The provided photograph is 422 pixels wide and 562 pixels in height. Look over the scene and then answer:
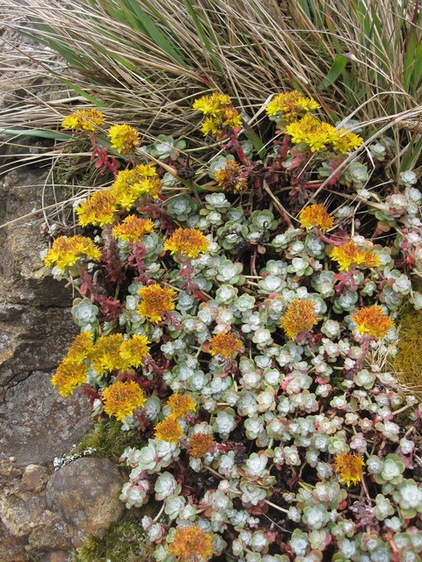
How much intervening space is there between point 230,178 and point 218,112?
0.86ft

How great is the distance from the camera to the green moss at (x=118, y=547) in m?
1.79

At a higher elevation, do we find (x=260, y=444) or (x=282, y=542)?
(x=260, y=444)

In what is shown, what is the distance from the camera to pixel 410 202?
6.78ft

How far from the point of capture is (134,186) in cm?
195

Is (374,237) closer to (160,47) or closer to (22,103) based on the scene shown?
(160,47)

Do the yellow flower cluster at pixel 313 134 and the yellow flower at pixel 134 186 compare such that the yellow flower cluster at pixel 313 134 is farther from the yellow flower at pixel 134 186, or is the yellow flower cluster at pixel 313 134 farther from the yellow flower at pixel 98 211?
the yellow flower at pixel 98 211

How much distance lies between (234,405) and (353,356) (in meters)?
0.47

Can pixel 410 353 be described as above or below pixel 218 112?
below

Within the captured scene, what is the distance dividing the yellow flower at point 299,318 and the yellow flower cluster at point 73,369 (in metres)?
0.69

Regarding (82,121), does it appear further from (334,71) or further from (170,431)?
(170,431)

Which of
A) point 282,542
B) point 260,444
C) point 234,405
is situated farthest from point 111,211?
point 282,542

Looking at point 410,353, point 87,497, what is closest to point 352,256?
point 410,353

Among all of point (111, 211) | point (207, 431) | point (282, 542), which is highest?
point (111, 211)

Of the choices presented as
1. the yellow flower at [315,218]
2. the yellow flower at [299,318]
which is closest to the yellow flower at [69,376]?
the yellow flower at [299,318]
